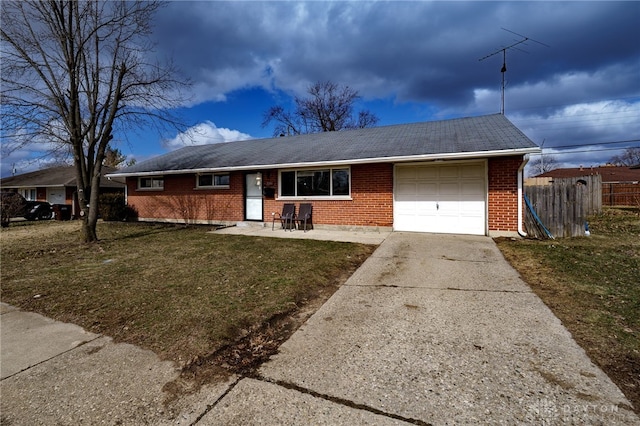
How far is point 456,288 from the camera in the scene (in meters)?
4.66

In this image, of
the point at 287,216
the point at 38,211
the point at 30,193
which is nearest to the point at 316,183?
the point at 287,216

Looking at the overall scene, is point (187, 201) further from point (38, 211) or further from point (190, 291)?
point (38, 211)

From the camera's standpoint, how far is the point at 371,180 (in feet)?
33.9

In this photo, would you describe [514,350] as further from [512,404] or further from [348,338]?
[348,338]

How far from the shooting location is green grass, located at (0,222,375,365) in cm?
345

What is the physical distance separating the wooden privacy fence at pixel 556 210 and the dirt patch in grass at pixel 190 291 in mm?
4739

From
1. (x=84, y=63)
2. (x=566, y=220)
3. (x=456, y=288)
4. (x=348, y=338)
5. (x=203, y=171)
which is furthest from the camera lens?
(x=203, y=171)

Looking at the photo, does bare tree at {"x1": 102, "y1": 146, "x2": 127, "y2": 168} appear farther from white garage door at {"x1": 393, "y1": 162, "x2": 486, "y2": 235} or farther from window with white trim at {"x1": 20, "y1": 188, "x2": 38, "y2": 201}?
white garage door at {"x1": 393, "y1": 162, "x2": 486, "y2": 235}

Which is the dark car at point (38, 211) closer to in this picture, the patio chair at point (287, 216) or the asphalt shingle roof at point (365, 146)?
the asphalt shingle roof at point (365, 146)

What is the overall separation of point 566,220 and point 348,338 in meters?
8.25

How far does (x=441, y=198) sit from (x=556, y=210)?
2.89 meters

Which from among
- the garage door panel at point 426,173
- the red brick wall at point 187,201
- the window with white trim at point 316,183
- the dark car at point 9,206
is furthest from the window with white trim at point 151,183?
the garage door panel at point 426,173

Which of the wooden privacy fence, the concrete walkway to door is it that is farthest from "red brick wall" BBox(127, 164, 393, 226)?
the concrete walkway to door

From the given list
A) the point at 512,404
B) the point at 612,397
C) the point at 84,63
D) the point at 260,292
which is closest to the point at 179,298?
the point at 260,292
